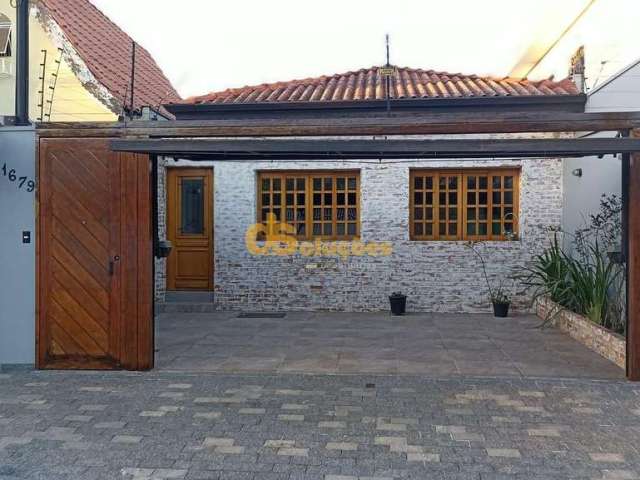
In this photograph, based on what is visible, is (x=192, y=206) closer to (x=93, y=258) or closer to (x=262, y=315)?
(x=262, y=315)

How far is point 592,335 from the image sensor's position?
755cm

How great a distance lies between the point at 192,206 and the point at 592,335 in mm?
7095

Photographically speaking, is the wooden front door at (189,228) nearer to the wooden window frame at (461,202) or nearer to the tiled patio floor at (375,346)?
the tiled patio floor at (375,346)

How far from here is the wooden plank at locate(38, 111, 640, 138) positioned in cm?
609

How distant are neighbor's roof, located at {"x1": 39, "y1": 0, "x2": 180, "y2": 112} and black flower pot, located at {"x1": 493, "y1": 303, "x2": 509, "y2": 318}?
733 centimetres

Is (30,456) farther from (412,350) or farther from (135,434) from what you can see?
(412,350)

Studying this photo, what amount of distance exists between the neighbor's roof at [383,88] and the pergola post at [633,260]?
4.15m

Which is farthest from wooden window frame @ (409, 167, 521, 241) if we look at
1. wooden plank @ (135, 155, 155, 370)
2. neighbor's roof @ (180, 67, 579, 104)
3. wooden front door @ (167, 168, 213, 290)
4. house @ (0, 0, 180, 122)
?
wooden plank @ (135, 155, 155, 370)

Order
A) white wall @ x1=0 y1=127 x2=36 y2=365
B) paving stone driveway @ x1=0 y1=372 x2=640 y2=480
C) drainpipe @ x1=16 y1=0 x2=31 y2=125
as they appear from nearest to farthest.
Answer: paving stone driveway @ x1=0 y1=372 x2=640 y2=480, white wall @ x1=0 y1=127 x2=36 y2=365, drainpipe @ x1=16 y1=0 x2=31 y2=125

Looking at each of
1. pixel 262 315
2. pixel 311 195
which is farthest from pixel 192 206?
pixel 262 315

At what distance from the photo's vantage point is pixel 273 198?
36.2 feet

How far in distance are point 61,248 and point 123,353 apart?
4.36ft

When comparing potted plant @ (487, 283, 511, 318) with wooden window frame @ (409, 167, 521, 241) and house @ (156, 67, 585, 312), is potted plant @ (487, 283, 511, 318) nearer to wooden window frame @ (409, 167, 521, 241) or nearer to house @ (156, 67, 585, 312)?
house @ (156, 67, 585, 312)

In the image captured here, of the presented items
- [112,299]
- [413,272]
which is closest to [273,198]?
[413,272]
